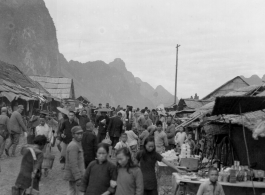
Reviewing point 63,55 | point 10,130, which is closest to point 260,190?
point 10,130

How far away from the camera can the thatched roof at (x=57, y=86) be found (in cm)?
4519

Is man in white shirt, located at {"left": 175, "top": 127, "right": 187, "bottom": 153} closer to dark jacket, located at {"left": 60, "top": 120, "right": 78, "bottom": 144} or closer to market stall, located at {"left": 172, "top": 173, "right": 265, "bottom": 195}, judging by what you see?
dark jacket, located at {"left": 60, "top": 120, "right": 78, "bottom": 144}

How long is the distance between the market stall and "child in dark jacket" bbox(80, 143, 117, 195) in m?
3.22

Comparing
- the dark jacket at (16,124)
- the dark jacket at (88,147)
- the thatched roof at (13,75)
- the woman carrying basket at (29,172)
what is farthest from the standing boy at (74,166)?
the thatched roof at (13,75)

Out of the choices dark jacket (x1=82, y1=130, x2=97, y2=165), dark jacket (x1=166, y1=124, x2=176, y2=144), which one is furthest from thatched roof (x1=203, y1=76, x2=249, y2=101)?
dark jacket (x1=82, y1=130, x2=97, y2=165)

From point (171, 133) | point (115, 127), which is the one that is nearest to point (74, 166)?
point (115, 127)

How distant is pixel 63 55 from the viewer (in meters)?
174

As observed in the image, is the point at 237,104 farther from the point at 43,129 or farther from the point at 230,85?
the point at 230,85

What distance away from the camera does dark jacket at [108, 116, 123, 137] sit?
14.6 m

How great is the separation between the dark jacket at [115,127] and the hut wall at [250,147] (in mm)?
4454

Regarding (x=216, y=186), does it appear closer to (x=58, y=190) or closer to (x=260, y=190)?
(x=260, y=190)

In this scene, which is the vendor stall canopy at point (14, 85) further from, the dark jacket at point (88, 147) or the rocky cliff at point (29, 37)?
the rocky cliff at point (29, 37)

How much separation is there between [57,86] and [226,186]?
39.2 meters

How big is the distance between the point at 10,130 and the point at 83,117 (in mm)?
2627
